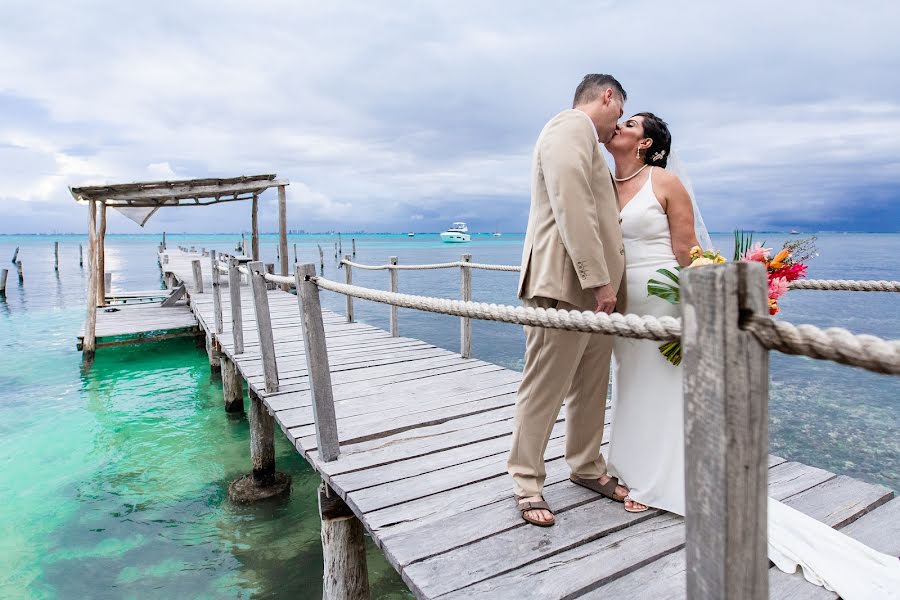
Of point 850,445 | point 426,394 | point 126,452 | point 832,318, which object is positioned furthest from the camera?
point 832,318

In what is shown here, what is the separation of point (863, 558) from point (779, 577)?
1.23 ft

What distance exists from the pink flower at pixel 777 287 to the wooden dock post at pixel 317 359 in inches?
93.2

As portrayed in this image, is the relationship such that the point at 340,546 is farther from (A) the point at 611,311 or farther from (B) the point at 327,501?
(A) the point at 611,311

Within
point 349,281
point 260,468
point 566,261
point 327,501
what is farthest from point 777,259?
point 349,281

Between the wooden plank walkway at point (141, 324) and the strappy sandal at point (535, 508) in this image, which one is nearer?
the strappy sandal at point (535, 508)

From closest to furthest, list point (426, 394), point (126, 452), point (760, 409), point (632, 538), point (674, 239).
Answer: point (760, 409)
point (632, 538)
point (674, 239)
point (426, 394)
point (126, 452)

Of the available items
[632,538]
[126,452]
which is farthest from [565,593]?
[126,452]

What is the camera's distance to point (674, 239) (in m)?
2.66

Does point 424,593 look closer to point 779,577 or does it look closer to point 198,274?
point 779,577

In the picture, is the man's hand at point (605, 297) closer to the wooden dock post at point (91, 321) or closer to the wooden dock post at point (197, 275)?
the wooden dock post at point (91, 321)

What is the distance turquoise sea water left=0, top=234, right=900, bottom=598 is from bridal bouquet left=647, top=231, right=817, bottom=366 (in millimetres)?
3631

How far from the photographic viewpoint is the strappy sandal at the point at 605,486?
2.83m

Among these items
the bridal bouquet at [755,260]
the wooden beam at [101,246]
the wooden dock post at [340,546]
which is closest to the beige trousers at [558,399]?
the bridal bouquet at [755,260]

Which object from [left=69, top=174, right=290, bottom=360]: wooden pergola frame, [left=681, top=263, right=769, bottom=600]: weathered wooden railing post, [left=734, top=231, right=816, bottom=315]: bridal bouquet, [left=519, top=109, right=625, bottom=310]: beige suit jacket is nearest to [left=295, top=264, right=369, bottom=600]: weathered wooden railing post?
[left=519, top=109, right=625, bottom=310]: beige suit jacket
